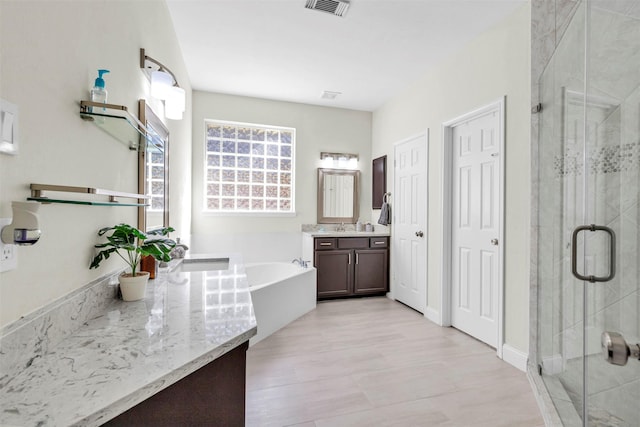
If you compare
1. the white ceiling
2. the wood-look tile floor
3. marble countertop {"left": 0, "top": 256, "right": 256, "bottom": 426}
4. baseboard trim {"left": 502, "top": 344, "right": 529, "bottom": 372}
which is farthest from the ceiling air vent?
baseboard trim {"left": 502, "top": 344, "right": 529, "bottom": 372}

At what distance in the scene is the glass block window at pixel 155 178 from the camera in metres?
1.94

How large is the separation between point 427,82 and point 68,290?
3.61 meters

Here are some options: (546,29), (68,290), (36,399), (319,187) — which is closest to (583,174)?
(546,29)

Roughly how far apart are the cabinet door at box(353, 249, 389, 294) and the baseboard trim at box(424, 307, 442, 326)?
90cm

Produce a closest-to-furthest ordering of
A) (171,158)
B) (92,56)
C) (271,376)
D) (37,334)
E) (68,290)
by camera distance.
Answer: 1. (37,334)
2. (68,290)
3. (92,56)
4. (271,376)
5. (171,158)

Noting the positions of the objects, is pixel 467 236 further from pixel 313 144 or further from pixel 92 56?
pixel 92 56

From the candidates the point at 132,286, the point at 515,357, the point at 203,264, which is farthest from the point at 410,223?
the point at 132,286

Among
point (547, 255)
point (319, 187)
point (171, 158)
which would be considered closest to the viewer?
point (547, 255)

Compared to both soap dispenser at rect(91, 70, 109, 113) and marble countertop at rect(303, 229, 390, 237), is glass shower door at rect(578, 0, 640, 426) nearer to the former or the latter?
soap dispenser at rect(91, 70, 109, 113)

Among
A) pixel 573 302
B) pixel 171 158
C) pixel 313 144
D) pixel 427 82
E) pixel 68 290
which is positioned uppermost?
pixel 427 82

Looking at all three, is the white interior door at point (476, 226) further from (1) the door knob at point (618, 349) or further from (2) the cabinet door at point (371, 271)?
(1) the door knob at point (618, 349)

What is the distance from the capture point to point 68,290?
39.6 inches

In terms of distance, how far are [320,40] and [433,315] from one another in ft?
9.65

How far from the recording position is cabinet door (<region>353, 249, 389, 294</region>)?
409 centimetres
